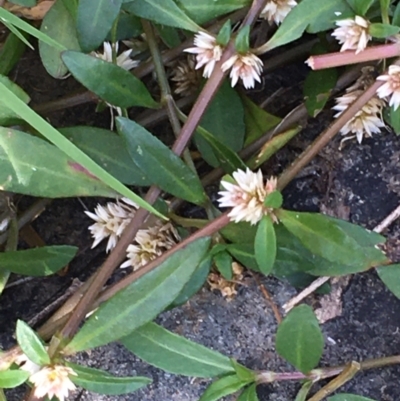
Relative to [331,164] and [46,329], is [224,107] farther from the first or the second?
[46,329]

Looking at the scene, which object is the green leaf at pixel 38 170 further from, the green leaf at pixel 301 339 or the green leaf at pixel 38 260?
the green leaf at pixel 301 339

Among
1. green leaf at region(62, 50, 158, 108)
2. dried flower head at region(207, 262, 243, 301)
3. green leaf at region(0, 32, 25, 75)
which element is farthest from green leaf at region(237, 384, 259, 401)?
green leaf at region(0, 32, 25, 75)

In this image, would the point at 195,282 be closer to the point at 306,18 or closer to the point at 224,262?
the point at 224,262

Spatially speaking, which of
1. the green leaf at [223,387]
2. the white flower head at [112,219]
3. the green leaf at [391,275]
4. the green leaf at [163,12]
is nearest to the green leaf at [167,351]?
the green leaf at [223,387]

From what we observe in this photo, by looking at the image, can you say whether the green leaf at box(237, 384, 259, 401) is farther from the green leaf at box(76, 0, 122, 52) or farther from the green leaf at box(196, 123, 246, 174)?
the green leaf at box(76, 0, 122, 52)

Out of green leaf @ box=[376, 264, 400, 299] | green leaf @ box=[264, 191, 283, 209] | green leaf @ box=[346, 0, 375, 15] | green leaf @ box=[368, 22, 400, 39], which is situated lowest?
green leaf @ box=[376, 264, 400, 299]
